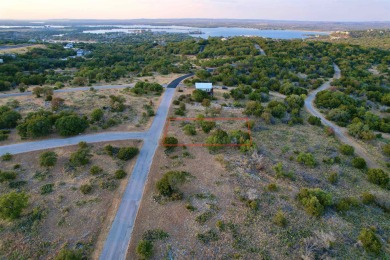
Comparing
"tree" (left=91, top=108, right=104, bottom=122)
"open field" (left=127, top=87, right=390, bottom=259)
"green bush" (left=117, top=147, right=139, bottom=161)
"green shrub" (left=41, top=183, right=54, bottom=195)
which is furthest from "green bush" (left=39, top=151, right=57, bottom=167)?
"open field" (left=127, top=87, right=390, bottom=259)

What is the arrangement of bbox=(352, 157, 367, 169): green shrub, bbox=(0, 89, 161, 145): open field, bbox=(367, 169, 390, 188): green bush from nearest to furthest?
bbox=(367, 169, 390, 188): green bush < bbox=(352, 157, 367, 169): green shrub < bbox=(0, 89, 161, 145): open field

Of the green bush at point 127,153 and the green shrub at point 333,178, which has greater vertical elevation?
the green bush at point 127,153

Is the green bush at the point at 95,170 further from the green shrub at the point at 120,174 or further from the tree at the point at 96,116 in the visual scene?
the tree at the point at 96,116

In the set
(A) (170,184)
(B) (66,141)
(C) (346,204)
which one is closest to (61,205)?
(A) (170,184)

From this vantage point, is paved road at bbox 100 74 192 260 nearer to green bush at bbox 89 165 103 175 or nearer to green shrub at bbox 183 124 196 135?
green bush at bbox 89 165 103 175

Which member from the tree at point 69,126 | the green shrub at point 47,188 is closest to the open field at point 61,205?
the green shrub at point 47,188

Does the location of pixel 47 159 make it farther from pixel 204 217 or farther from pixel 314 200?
pixel 314 200
